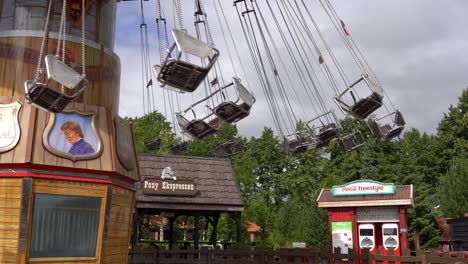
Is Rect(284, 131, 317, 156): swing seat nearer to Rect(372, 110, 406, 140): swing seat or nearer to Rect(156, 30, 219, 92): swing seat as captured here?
Rect(372, 110, 406, 140): swing seat

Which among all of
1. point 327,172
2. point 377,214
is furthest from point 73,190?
point 327,172

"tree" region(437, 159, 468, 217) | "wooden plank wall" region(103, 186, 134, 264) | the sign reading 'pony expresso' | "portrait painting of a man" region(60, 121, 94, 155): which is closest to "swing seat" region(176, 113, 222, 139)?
"wooden plank wall" region(103, 186, 134, 264)

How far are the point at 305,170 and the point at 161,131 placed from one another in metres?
19.6

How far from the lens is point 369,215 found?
21281 mm

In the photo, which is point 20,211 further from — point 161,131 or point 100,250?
point 161,131

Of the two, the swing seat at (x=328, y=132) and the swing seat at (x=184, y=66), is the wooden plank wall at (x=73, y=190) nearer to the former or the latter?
the swing seat at (x=184, y=66)

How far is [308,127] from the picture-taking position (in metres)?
15.2

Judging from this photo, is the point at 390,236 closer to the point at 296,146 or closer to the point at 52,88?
the point at 296,146

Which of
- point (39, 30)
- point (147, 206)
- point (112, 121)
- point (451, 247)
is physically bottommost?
point (451, 247)

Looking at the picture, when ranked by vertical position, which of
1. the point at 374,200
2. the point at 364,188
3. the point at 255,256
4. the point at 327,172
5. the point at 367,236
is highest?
the point at 327,172

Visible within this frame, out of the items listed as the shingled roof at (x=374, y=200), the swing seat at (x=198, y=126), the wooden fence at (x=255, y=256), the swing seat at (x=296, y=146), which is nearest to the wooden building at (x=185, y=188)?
the wooden fence at (x=255, y=256)

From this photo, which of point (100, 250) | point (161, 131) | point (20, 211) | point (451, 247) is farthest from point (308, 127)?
point (161, 131)

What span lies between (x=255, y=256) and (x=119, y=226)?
7.35m

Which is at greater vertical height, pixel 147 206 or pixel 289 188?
pixel 289 188
